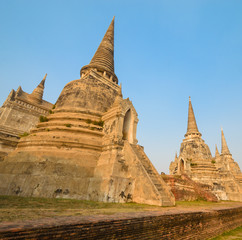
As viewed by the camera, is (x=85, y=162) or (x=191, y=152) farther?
(x=191, y=152)

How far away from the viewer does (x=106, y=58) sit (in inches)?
827

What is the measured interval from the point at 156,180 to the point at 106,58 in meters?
16.8

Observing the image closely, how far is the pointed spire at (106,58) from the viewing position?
19.5 metres

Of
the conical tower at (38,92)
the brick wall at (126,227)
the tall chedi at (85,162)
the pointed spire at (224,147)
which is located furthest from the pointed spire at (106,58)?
the pointed spire at (224,147)

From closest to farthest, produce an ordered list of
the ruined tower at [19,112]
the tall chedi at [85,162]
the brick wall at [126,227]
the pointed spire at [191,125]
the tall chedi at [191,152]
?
the brick wall at [126,227] → the tall chedi at [85,162] → the ruined tower at [19,112] → the tall chedi at [191,152] → the pointed spire at [191,125]

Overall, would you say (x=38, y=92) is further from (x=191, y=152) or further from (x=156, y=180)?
(x=191, y=152)

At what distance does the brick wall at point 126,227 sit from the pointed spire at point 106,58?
16951 millimetres

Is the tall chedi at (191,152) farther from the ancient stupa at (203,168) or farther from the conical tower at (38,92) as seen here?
the conical tower at (38,92)

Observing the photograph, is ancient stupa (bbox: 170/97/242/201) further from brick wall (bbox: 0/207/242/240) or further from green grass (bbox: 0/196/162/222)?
green grass (bbox: 0/196/162/222)

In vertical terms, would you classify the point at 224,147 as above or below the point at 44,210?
above

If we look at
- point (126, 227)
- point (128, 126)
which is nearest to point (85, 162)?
point (128, 126)

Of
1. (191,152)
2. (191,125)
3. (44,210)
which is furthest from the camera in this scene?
(191,125)

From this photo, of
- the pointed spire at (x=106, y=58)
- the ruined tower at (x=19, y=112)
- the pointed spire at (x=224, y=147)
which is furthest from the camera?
the pointed spire at (x=224, y=147)

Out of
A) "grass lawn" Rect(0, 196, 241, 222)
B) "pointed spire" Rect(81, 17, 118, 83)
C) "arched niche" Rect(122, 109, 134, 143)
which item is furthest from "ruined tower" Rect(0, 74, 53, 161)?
"grass lawn" Rect(0, 196, 241, 222)
